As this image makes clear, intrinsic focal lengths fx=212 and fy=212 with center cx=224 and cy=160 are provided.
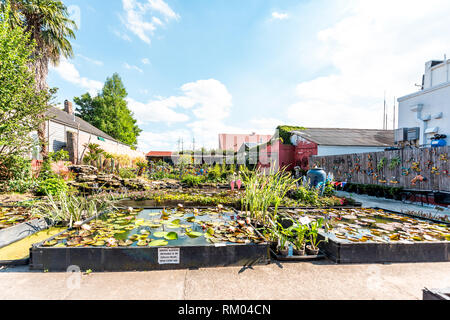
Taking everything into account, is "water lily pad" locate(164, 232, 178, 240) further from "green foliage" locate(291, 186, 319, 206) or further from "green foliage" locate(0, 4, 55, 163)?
"green foliage" locate(0, 4, 55, 163)

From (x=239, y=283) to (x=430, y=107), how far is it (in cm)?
1100

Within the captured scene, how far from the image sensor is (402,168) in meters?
7.16

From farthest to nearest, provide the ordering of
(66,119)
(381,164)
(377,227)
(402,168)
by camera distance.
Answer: (66,119) < (381,164) < (402,168) < (377,227)

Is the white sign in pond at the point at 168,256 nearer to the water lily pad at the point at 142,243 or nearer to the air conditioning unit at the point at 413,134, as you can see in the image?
the water lily pad at the point at 142,243

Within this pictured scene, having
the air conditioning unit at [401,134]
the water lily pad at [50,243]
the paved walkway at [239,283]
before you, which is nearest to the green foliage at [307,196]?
the paved walkway at [239,283]

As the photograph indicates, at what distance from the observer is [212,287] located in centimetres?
178

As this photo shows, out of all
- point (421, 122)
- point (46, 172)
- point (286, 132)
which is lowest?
point (46, 172)

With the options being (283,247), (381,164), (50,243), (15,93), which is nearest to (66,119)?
(15,93)

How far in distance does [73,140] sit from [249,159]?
11665mm

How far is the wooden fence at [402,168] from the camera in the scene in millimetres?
5949

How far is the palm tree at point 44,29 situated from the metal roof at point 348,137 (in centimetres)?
1462

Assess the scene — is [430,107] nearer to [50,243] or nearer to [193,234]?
[193,234]
